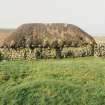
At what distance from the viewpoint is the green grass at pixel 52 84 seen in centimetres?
2062

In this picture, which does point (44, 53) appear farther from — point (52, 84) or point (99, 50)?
point (52, 84)

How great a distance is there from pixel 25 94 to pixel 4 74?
372cm

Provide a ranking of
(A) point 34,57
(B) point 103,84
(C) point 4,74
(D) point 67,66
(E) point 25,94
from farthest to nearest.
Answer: (A) point 34,57, (D) point 67,66, (C) point 4,74, (B) point 103,84, (E) point 25,94

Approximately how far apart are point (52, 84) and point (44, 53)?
55.1 feet

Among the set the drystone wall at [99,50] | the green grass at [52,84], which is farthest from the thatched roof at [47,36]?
the green grass at [52,84]

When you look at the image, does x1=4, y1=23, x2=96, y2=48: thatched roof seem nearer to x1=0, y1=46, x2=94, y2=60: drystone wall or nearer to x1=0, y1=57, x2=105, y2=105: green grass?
x1=0, y1=46, x2=94, y2=60: drystone wall

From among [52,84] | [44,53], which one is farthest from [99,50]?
[52,84]

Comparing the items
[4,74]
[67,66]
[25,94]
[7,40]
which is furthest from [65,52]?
[25,94]

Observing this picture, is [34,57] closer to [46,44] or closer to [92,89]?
[46,44]

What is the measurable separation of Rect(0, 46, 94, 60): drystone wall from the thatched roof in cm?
56

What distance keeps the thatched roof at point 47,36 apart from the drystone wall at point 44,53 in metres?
0.56

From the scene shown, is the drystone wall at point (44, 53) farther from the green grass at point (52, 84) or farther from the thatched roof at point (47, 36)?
the green grass at point (52, 84)

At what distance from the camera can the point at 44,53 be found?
38750mm

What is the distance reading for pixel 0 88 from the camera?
876 inches
